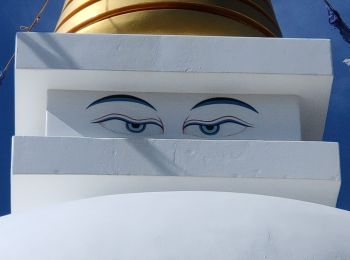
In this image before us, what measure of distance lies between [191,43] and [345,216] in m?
1.72

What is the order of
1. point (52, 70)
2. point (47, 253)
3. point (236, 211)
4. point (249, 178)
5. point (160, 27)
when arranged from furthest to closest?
point (160, 27)
point (52, 70)
point (249, 178)
point (236, 211)
point (47, 253)

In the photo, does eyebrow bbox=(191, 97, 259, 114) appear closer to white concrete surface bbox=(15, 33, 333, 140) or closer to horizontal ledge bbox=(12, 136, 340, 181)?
white concrete surface bbox=(15, 33, 333, 140)

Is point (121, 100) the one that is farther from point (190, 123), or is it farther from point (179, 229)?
point (179, 229)

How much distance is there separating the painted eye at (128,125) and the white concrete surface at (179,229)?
3.63 feet

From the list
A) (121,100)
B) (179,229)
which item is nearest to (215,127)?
(121,100)

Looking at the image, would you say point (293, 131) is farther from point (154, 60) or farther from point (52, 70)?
point (52, 70)

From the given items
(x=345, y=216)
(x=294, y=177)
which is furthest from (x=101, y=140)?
(x=345, y=216)

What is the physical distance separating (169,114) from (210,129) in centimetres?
29

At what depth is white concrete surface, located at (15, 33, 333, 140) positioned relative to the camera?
20.7 feet

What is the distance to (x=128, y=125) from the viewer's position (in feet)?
20.8

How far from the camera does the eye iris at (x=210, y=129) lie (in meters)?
6.32

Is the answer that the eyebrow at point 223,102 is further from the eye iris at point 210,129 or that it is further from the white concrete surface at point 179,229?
the white concrete surface at point 179,229

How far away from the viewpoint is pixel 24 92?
655cm

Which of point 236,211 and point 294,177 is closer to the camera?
point 236,211
